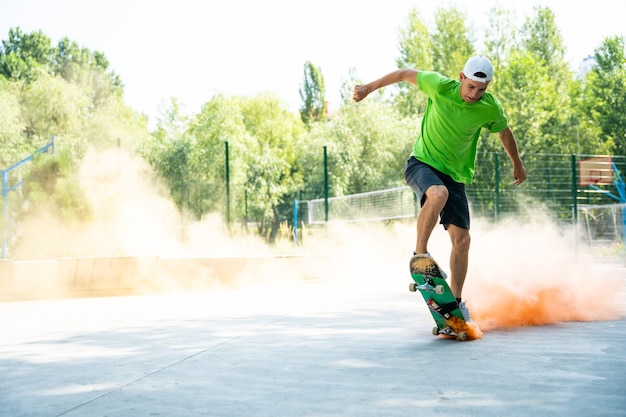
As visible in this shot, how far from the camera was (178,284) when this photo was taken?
10.2 metres

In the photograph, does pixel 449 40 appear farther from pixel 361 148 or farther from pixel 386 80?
pixel 386 80

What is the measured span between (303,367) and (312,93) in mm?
53005

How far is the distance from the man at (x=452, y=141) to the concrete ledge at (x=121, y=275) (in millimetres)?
5824

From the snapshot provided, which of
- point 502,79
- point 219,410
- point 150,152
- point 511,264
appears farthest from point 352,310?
point 502,79

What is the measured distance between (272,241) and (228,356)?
10960mm

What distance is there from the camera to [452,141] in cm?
480

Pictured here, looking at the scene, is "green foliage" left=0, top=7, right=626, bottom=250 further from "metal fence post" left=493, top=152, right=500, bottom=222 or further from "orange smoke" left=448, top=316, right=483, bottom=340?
"orange smoke" left=448, top=316, right=483, bottom=340

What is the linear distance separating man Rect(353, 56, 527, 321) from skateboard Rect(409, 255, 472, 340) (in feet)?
0.52

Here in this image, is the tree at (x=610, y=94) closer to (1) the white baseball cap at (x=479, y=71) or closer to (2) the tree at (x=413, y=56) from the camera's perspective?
(2) the tree at (x=413, y=56)

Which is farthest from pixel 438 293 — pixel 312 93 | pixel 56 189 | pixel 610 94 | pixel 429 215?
pixel 312 93

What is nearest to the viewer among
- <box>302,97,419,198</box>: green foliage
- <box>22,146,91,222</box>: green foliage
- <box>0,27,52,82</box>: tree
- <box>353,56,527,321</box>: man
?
<box>353,56,527,321</box>: man

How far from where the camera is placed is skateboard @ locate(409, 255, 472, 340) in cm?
441

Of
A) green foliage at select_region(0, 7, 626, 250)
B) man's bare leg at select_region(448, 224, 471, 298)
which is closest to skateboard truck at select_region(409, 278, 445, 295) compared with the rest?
man's bare leg at select_region(448, 224, 471, 298)

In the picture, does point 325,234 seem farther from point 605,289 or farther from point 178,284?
point 605,289
